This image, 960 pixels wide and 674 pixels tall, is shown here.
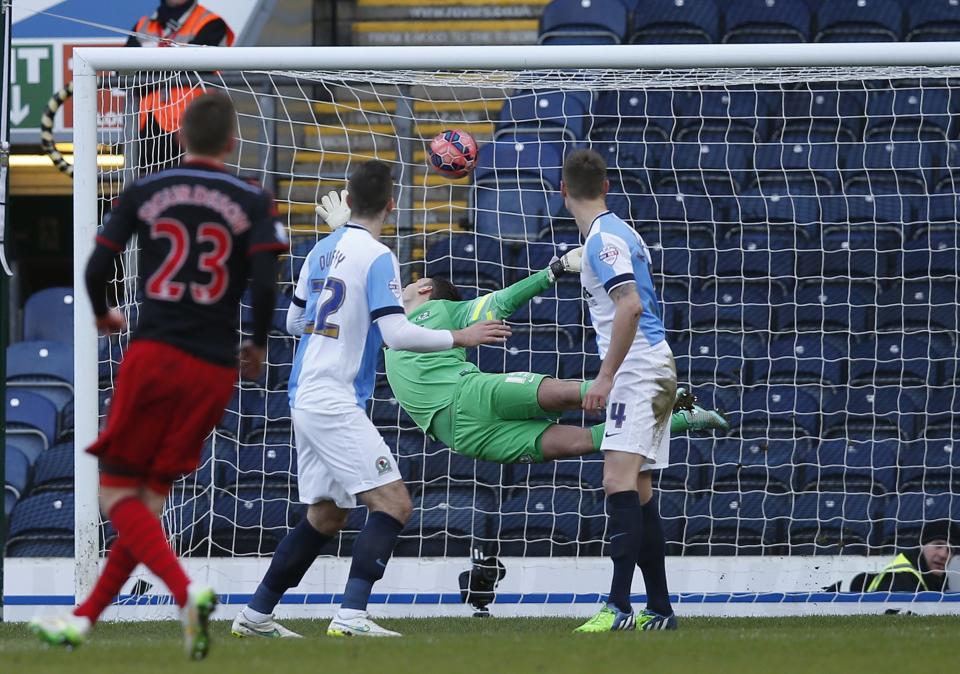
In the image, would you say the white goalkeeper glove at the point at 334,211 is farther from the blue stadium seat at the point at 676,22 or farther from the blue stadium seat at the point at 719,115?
the blue stadium seat at the point at 676,22

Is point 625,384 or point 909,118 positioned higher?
point 909,118

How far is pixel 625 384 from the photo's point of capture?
596cm

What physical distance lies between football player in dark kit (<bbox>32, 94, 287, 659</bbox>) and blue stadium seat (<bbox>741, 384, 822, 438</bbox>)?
4.81 m

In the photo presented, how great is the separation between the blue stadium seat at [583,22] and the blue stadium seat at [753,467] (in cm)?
344

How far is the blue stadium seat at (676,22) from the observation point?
10.1m

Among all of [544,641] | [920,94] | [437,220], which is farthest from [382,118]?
[544,641]

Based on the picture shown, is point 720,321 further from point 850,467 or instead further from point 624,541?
point 624,541

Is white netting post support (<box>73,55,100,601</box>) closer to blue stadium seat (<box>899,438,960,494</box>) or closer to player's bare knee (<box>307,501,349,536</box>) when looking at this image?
player's bare knee (<box>307,501,349,536</box>)

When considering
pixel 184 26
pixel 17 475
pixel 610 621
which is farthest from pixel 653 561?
pixel 184 26

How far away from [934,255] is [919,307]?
A: 437 mm

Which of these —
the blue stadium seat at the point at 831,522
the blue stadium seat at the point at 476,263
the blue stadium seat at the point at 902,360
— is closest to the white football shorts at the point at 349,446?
the blue stadium seat at the point at 476,263

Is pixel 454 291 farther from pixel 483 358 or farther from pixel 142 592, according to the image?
pixel 142 592

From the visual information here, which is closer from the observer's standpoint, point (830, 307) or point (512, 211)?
point (830, 307)

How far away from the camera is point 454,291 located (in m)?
7.31
